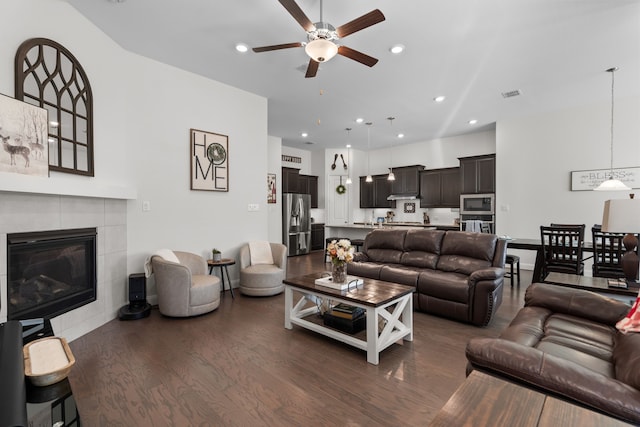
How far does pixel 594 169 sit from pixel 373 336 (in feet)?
17.8

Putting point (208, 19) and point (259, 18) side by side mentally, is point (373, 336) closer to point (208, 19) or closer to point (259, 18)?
point (259, 18)

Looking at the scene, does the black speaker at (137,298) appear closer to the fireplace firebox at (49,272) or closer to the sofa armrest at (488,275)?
the fireplace firebox at (49,272)

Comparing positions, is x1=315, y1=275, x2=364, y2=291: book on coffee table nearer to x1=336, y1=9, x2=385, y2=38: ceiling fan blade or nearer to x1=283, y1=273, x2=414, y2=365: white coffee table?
x1=283, y1=273, x2=414, y2=365: white coffee table

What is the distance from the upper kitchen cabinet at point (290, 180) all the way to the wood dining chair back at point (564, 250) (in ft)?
18.9

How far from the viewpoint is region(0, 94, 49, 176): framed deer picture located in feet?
7.23

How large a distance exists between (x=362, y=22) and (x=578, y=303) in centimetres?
267

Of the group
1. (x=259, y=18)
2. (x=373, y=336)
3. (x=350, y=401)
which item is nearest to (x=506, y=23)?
(x=259, y=18)

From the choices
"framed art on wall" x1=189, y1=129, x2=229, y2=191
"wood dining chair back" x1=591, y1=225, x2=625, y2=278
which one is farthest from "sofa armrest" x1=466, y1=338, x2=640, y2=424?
"framed art on wall" x1=189, y1=129, x2=229, y2=191

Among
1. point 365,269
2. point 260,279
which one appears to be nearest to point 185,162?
→ point 260,279

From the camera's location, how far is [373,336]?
2.46 metres

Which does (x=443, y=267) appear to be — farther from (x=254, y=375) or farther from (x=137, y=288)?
(x=137, y=288)

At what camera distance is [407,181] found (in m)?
8.12

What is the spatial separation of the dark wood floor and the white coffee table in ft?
0.36


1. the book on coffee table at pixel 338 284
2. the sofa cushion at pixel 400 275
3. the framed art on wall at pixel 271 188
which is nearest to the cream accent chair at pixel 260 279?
the book on coffee table at pixel 338 284
